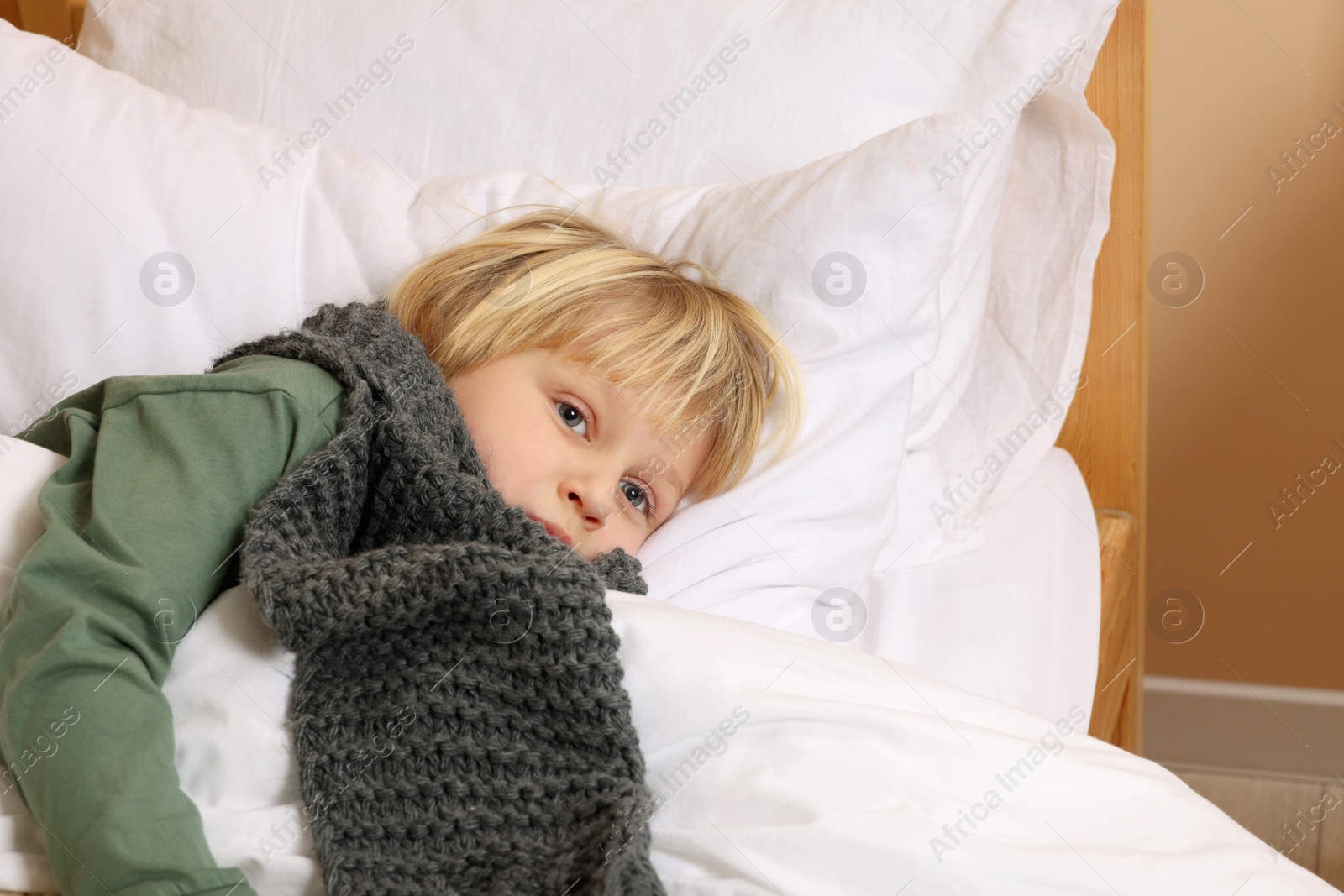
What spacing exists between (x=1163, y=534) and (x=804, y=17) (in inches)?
39.7

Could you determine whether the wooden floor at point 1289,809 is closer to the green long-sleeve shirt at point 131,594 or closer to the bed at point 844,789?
the bed at point 844,789

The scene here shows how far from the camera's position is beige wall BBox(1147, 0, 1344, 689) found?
57.9 inches

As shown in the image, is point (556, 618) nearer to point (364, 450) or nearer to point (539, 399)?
point (364, 450)

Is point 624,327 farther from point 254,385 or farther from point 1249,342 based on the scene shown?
point 1249,342

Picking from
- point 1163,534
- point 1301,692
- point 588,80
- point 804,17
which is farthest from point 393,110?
point 1301,692

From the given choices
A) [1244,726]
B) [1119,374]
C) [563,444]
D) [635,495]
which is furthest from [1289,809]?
[563,444]

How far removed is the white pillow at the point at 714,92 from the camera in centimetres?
110

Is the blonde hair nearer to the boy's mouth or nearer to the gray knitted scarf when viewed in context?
the boy's mouth

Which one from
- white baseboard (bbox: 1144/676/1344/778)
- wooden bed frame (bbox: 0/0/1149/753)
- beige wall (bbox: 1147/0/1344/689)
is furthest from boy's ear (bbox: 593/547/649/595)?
white baseboard (bbox: 1144/676/1344/778)

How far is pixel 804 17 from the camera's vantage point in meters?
1.13

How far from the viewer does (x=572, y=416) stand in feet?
2.88

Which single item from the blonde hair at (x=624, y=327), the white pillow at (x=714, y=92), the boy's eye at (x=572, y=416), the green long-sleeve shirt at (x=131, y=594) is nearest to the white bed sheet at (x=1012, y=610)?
the white pillow at (x=714, y=92)

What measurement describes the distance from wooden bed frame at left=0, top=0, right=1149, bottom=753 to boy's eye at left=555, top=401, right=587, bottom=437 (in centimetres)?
65

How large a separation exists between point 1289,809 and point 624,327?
140 centimetres
